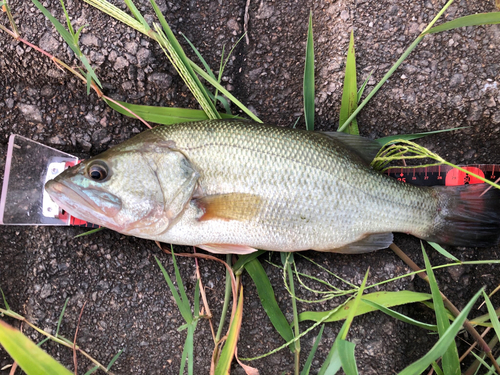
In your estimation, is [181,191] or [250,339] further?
[250,339]

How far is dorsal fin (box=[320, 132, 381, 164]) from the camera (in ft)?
7.14

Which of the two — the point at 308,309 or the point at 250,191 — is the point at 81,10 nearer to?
the point at 250,191

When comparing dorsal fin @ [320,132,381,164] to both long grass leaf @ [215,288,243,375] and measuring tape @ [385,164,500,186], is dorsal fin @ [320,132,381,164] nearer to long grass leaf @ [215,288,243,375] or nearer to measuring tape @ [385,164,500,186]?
measuring tape @ [385,164,500,186]

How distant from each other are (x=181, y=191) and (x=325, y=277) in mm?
1085

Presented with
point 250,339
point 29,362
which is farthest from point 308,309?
point 29,362

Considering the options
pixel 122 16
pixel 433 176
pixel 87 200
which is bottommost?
pixel 433 176

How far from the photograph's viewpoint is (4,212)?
2252 mm

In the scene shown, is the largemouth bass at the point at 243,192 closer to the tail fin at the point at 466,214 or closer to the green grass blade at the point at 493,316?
the tail fin at the point at 466,214

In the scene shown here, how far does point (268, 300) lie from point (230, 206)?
666mm

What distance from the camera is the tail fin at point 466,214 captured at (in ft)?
7.13

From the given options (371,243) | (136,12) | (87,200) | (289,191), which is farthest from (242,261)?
(136,12)

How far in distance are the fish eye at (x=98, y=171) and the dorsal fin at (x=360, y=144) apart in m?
1.32

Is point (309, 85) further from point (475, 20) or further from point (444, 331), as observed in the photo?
point (444, 331)

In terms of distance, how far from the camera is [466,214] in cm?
218
